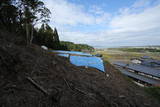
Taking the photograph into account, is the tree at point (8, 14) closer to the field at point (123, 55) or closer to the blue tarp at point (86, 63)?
the blue tarp at point (86, 63)

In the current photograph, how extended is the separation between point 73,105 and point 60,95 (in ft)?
1.30

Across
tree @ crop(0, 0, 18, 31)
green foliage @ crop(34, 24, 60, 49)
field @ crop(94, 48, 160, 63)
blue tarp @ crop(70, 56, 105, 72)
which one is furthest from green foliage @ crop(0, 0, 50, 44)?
field @ crop(94, 48, 160, 63)

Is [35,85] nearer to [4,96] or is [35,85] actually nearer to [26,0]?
[4,96]

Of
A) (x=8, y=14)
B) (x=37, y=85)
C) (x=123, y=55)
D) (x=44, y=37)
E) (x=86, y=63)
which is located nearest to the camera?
(x=37, y=85)

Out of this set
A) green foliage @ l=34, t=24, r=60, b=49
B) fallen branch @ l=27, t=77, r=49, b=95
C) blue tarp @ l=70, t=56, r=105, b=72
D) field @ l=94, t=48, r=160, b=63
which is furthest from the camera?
field @ l=94, t=48, r=160, b=63

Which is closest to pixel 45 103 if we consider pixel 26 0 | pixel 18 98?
pixel 18 98

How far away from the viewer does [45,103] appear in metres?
1.71

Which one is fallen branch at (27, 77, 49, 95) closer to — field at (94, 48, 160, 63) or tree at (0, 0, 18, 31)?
tree at (0, 0, 18, 31)

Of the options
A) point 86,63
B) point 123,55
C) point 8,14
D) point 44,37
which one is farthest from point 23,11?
point 123,55

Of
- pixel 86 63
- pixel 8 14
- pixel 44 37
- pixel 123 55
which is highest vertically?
pixel 8 14

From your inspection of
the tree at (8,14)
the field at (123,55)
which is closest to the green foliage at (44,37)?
the tree at (8,14)

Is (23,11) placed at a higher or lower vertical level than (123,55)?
higher

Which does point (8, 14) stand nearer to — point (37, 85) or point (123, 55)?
point (37, 85)

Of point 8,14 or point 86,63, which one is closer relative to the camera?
point 86,63
